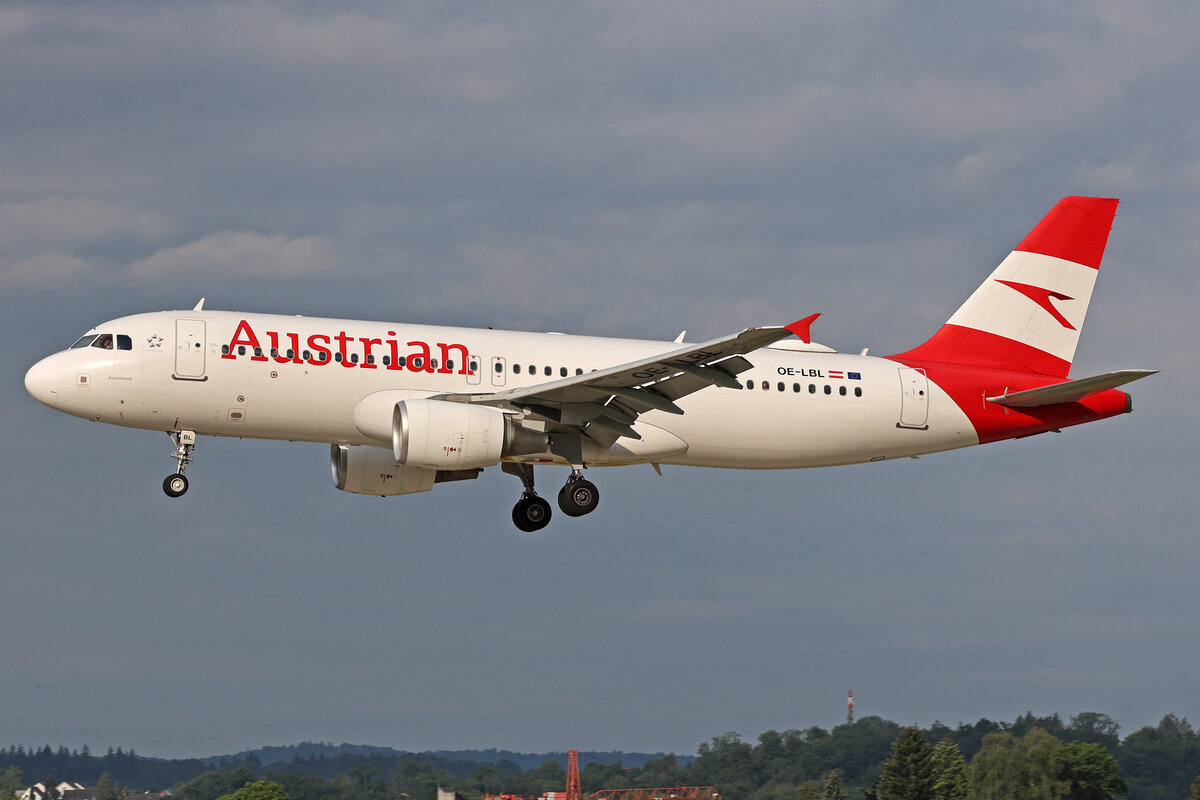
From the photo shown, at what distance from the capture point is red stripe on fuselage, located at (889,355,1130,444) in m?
39.3

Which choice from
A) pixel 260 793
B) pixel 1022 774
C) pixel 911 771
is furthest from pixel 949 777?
pixel 260 793

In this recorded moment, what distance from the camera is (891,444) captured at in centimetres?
3906

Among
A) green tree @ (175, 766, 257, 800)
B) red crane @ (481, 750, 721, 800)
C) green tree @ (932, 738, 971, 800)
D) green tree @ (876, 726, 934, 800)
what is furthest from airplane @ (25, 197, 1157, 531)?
green tree @ (175, 766, 257, 800)

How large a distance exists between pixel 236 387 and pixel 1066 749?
8508cm

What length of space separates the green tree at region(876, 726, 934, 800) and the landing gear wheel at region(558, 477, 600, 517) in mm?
61934

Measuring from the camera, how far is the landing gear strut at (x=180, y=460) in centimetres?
3522

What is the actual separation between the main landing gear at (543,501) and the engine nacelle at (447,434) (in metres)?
3.34

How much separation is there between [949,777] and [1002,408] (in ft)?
238

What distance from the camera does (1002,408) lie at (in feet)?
130

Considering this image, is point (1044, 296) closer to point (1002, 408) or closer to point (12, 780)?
point (1002, 408)

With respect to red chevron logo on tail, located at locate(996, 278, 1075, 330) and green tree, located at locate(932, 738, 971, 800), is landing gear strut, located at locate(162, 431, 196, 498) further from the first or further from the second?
green tree, located at locate(932, 738, 971, 800)

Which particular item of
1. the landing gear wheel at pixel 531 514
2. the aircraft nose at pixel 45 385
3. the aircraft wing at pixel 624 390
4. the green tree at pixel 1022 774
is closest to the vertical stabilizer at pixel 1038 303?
the aircraft wing at pixel 624 390

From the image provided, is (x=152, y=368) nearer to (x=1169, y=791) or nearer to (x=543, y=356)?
(x=543, y=356)

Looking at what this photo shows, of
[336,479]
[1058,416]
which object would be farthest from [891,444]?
[336,479]
